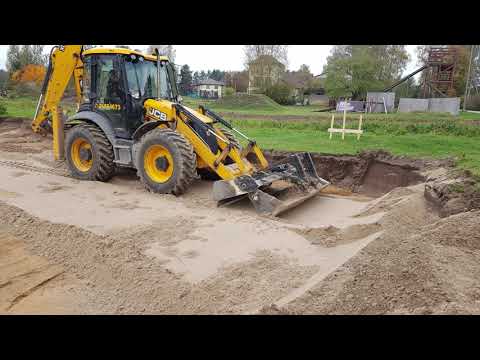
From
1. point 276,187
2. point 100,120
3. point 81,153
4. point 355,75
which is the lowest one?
point 276,187

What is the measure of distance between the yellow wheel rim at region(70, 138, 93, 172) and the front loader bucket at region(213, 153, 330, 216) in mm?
3663

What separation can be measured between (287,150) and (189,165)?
411 cm

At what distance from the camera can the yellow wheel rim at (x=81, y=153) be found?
9.29m

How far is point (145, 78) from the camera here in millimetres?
8891

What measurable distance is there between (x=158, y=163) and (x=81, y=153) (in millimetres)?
2344

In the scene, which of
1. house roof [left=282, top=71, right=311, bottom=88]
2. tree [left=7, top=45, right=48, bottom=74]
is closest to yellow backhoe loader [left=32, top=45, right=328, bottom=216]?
tree [left=7, top=45, right=48, bottom=74]

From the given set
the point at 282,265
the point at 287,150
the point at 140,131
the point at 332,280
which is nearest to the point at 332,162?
the point at 287,150

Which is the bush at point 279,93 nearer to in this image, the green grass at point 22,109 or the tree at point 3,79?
the green grass at point 22,109

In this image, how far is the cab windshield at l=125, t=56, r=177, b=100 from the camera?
868cm

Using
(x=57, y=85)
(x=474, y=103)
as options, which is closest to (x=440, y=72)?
(x=474, y=103)

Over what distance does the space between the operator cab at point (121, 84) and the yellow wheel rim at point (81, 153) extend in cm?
82

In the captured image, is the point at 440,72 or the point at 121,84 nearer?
the point at 121,84

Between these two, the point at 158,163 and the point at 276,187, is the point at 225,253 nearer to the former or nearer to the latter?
the point at 276,187

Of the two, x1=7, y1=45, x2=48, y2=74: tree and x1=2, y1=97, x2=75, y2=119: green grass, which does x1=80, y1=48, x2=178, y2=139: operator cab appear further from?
x1=7, y1=45, x2=48, y2=74: tree
